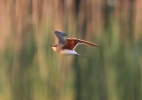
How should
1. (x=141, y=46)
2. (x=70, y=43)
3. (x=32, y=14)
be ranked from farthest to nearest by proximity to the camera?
(x=32, y=14) < (x=141, y=46) < (x=70, y=43)

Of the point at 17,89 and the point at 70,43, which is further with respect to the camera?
the point at 17,89

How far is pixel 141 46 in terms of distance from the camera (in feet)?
7.54

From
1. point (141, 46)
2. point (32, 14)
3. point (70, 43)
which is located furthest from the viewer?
point (32, 14)

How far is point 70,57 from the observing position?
234cm

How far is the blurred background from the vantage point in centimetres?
231

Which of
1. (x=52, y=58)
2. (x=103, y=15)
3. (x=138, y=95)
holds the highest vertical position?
(x=103, y=15)

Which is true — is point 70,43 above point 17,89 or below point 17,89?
above

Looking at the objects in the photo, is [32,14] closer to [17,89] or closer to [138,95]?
[17,89]

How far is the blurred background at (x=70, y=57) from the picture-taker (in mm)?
2307

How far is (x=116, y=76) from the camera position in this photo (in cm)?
230

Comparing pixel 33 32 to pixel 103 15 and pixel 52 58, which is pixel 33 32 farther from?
pixel 103 15

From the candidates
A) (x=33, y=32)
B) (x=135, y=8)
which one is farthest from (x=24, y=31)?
(x=135, y=8)

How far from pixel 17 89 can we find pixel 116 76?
1.46 ft

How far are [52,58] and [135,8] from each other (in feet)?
1.38
